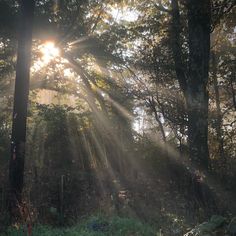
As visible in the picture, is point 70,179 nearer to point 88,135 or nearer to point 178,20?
point 88,135

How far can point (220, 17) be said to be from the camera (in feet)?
50.0

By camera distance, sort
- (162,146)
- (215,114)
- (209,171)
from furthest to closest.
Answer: (162,146) < (215,114) < (209,171)

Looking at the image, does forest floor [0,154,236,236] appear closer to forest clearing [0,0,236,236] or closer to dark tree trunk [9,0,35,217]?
forest clearing [0,0,236,236]

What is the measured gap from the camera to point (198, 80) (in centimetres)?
1497

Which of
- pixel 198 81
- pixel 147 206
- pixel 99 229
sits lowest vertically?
pixel 99 229

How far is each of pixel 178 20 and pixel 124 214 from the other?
1030 centimetres

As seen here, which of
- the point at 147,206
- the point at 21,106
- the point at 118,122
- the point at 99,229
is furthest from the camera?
the point at 118,122

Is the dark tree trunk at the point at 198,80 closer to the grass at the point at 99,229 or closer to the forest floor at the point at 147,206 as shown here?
the forest floor at the point at 147,206

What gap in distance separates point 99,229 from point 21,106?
5.85 metres

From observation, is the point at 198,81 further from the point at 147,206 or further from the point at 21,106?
the point at 21,106

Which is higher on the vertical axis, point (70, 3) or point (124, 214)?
point (70, 3)

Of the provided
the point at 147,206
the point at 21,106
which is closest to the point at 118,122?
the point at 21,106

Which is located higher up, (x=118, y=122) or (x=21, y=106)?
(x=118, y=122)

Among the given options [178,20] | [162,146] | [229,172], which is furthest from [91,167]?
[178,20]
